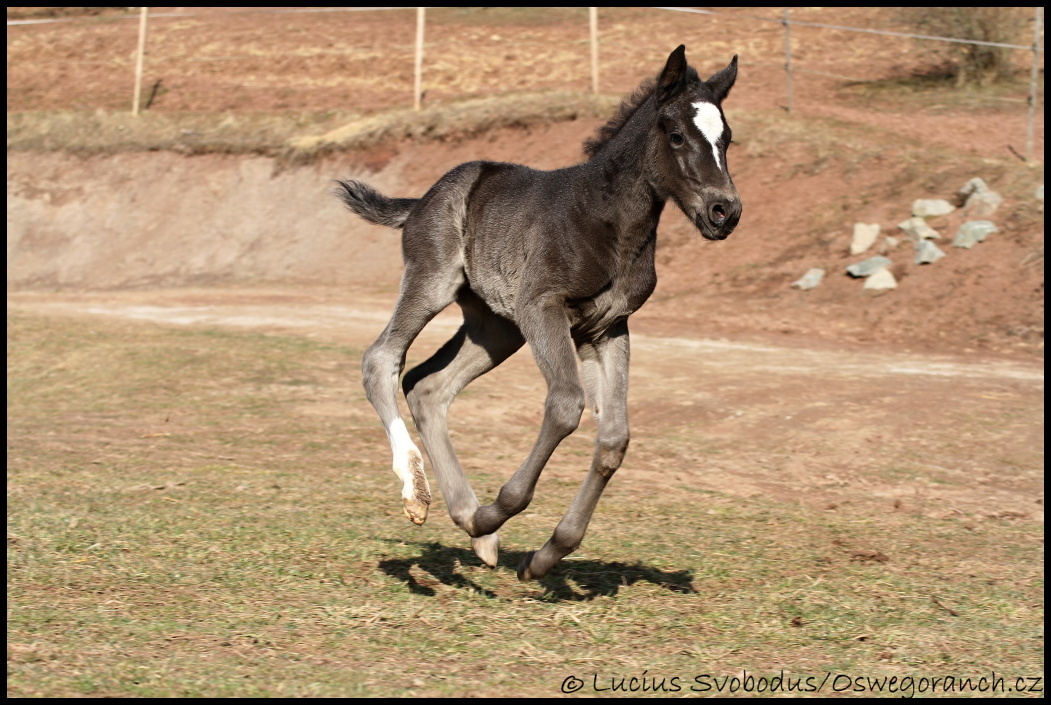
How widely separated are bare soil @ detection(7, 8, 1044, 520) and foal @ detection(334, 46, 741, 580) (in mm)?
3943

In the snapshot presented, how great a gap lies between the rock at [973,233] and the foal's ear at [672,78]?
14713 mm

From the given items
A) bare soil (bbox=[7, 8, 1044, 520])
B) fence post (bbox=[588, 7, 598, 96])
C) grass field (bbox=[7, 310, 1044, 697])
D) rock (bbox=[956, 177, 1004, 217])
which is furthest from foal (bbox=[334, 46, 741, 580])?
fence post (bbox=[588, 7, 598, 96])

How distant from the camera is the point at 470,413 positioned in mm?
12250

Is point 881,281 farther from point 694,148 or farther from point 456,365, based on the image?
point 694,148

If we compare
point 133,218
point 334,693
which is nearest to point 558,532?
point 334,693

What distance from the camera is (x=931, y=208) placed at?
19844 mm

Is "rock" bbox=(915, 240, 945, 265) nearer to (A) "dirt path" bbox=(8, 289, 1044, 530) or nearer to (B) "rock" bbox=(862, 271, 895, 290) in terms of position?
(B) "rock" bbox=(862, 271, 895, 290)

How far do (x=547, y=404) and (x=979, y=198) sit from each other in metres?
16.1

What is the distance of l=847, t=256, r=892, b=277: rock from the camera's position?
1883 centimetres

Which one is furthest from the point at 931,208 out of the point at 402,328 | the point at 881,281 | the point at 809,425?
the point at 402,328

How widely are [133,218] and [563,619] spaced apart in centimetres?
2420

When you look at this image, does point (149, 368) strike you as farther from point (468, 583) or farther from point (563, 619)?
point (563, 619)

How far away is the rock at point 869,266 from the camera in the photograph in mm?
18834

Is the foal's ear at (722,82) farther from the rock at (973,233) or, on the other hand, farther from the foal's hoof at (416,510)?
the rock at (973,233)
